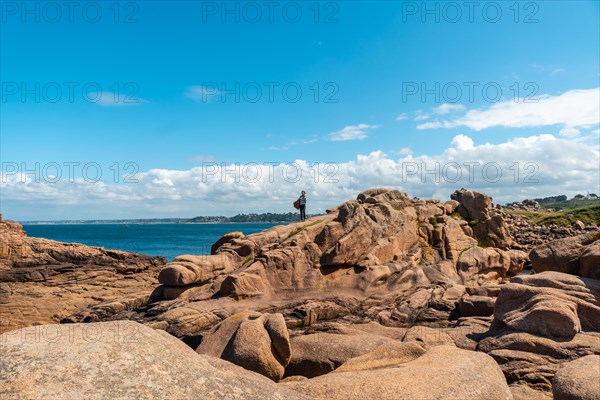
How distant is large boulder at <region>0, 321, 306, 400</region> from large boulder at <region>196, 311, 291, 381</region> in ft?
27.8

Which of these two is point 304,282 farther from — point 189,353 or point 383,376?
point 189,353

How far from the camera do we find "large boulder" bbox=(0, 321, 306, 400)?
4.71 meters

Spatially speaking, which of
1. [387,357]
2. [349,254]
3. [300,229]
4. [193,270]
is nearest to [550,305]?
[387,357]

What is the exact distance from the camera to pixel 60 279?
32.7 meters

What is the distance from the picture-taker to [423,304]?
77.8 feet

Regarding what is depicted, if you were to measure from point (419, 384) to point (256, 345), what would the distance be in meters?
6.76

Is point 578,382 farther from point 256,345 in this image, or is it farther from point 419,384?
point 256,345

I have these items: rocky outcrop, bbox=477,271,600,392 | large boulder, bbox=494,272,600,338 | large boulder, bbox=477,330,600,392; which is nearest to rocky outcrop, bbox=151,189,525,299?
large boulder, bbox=494,272,600,338

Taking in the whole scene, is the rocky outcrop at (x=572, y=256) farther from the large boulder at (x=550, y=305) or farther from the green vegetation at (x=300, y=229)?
the green vegetation at (x=300, y=229)

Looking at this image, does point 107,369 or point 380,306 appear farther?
point 380,306

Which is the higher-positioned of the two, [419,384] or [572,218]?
[419,384]

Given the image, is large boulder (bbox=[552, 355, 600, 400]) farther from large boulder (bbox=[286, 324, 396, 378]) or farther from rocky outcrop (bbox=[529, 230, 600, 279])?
rocky outcrop (bbox=[529, 230, 600, 279])

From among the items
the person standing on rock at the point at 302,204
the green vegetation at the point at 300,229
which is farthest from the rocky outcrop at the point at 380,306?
the person standing on rock at the point at 302,204

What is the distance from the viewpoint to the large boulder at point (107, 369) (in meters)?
4.71
